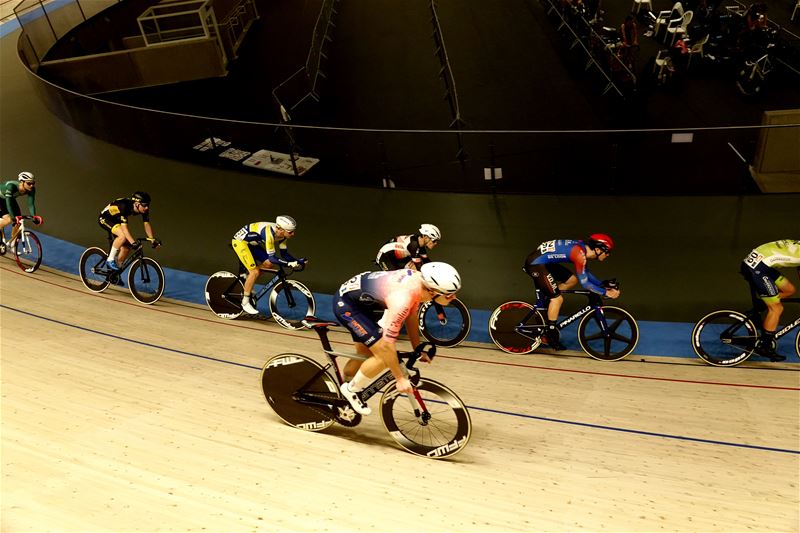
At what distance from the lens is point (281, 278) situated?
5.29 m

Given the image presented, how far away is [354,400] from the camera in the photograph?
3299 mm

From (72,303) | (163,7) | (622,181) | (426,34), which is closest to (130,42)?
(163,7)

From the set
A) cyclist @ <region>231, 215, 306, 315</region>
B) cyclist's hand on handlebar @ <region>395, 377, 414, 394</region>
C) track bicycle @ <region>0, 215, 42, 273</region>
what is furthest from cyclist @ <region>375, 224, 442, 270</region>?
track bicycle @ <region>0, 215, 42, 273</region>

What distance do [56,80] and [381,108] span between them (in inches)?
284

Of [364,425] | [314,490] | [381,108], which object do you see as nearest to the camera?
[314,490]

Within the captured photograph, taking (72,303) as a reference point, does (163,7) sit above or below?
above

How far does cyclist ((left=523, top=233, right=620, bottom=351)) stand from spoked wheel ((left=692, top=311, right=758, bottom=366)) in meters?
0.95

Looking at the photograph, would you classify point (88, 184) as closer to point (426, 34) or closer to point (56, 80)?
point (56, 80)

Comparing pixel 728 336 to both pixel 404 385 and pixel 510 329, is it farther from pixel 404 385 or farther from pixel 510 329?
pixel 404 385

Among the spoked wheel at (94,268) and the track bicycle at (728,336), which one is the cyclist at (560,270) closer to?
the track bicycle at (728,336)

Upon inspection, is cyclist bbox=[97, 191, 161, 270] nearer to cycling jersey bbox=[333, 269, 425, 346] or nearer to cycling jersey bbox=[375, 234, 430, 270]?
cycling jersey bbox=[375, 234, 430, 270]

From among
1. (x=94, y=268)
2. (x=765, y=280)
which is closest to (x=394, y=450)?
(x=765, y=280)

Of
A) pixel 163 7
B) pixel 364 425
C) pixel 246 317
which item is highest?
pixel 163 7

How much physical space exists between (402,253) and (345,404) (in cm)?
167
